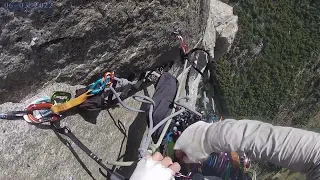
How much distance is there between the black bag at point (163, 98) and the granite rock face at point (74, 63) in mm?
197

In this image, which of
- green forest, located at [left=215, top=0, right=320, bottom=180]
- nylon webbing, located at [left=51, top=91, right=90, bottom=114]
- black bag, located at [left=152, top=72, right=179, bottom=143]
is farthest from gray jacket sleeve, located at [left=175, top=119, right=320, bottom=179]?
green forest, located at [left=215, top=0, right=320, bottom=180]

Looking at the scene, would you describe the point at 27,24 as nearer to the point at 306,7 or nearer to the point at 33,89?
the point at 33,89

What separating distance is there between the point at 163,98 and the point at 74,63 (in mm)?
643

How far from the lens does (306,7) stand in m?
11.5

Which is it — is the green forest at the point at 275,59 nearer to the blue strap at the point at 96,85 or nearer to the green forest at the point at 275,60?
the green forest at the point at 275,60

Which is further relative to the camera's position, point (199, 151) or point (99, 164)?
point (99, 164)

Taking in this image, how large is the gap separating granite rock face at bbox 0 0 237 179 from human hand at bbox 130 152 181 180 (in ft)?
1.65

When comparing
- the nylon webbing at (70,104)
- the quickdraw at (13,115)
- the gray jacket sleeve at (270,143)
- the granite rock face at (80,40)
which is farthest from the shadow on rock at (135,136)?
the quickdraw at (13,115)

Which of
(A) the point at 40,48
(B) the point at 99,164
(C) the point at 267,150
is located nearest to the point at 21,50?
(A) the point at 40,48

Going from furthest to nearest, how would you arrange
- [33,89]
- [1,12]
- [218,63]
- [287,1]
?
[287,1]
[218,63]
[33,89]
[1,12]

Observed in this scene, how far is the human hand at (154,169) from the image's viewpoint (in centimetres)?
204

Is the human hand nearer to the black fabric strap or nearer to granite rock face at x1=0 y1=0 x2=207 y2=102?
the black fabric strap

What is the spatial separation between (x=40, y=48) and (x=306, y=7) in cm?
1060

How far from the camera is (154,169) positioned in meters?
2.06
